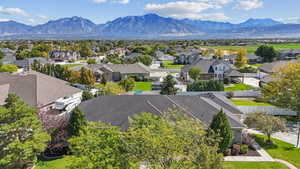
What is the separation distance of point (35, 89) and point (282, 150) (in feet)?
91.5

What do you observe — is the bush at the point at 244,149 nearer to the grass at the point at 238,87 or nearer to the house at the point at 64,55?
the grass at the point at 238,87

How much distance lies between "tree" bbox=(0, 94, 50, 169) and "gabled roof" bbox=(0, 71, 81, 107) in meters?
10.6

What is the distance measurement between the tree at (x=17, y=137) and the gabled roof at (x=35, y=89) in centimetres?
1057

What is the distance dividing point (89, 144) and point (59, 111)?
18.4 m

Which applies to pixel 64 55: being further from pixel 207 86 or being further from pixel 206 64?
pixel 207 86

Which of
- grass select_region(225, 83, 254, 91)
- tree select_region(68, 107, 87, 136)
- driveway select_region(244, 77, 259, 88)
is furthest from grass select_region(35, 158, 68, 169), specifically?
driveway select_region(244, 77, 259, 88)

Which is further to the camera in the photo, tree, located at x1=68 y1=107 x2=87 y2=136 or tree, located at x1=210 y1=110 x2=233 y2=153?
tree, located at x1=68 y1=107 x2=87 y2=136

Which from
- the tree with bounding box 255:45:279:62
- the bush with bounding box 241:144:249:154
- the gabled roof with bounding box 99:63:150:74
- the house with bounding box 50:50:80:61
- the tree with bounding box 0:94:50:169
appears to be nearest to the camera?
the tree with bounding box 0:94:50:169

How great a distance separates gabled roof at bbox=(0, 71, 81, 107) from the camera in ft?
88.6

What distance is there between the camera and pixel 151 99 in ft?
77.9

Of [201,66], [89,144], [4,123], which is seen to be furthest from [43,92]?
[201,66]

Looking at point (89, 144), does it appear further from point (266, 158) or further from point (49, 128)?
point (266, 158)

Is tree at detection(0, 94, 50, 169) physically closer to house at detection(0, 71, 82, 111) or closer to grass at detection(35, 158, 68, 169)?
grass at detection(35, 158, 68, 169)

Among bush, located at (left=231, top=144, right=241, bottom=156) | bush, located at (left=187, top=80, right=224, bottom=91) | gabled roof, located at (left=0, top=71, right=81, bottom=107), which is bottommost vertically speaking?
bush, located at (left=231, top=144, right=241, bottom=156)
